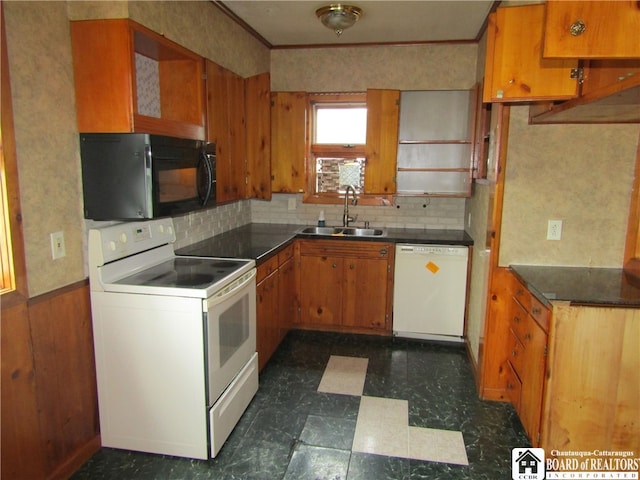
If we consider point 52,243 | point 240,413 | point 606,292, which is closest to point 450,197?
point 606,292

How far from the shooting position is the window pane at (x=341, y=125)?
4.13 m

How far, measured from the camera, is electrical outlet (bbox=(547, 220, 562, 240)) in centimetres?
258

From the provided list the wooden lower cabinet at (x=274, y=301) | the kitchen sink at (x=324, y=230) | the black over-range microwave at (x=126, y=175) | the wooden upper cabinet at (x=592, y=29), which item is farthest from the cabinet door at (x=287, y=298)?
the wooden upper cabinet at (x=592, y=29)

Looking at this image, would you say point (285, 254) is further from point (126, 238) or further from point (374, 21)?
point (374, 21)

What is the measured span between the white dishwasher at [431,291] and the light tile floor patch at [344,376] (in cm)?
61

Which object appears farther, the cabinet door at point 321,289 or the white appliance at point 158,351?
the cabinet door at point 321,289

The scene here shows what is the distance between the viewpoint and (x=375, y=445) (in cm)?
235

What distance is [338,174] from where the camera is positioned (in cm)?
425

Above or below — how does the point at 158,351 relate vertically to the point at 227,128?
below

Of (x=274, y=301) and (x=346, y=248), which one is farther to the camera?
(x=346, y=248)

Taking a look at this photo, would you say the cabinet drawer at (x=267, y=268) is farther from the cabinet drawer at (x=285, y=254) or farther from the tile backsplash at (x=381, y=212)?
the tile backsplash at (x=381, y=212)

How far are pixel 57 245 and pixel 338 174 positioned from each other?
2731mm

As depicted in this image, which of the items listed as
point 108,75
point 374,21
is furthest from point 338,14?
point 108,75

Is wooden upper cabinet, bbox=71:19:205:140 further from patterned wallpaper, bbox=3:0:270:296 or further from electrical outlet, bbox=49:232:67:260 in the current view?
electrical outlet, bbox=49:232:67:260
